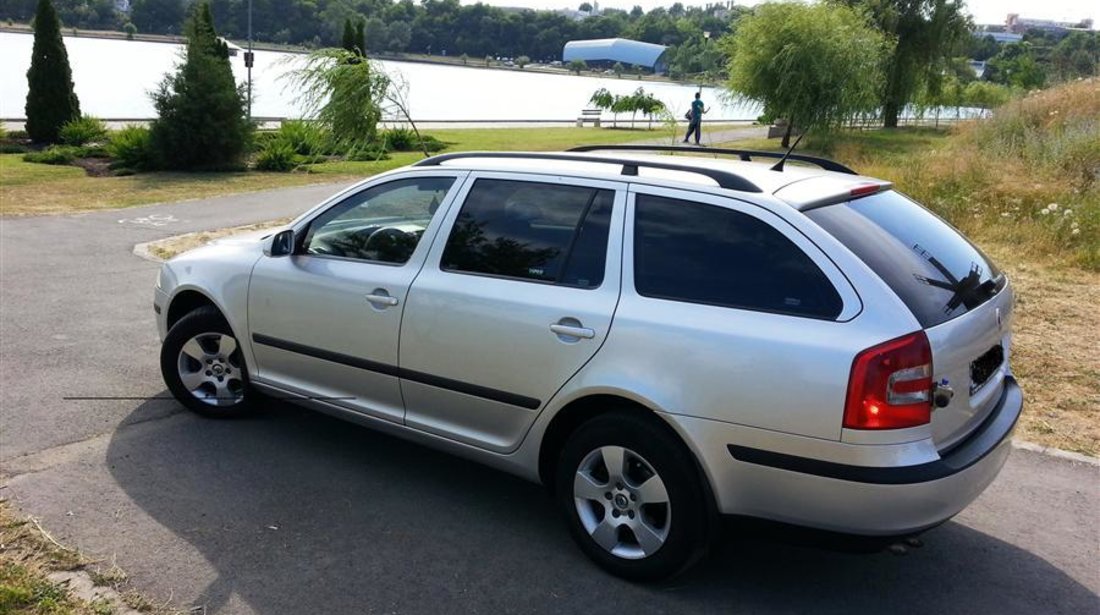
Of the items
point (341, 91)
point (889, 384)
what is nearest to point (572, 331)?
point (889, 384)

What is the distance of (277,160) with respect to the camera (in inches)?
844

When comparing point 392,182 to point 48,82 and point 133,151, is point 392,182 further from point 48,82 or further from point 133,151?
point 48,82

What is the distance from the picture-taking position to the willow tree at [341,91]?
9422mm

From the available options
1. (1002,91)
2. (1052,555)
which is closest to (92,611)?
(1052,555)

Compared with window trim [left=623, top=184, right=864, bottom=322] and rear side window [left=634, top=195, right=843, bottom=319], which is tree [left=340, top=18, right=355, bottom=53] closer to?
window trim [left=623, top=184, right=864, bottom=322]

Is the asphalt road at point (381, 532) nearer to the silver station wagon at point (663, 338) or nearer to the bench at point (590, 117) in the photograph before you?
the silver station wagon at point (663, 338)

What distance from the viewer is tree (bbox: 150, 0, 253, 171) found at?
20219 millimetres

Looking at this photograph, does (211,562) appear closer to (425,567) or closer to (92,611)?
(92,611)

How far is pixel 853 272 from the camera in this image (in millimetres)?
3246

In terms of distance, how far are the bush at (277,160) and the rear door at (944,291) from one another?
1937 cm

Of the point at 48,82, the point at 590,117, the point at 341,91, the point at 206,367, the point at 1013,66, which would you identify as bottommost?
the point at 206,367

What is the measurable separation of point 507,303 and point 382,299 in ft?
2.46

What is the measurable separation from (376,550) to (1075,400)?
481 centimetres

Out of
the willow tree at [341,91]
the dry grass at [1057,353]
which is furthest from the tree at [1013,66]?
the willow tree at [341,91]
